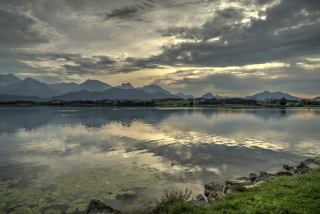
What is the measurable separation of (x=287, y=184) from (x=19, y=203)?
87.1 feet

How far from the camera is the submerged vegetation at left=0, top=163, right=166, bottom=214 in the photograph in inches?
722

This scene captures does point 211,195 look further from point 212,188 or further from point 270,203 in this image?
point 270,203

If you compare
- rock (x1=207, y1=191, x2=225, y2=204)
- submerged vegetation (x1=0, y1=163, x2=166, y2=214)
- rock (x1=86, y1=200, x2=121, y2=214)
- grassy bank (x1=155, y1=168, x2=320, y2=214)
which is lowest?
submerged vegetation (x1=0, y1=163, x2=166, y2=214)

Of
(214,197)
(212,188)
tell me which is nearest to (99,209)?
(214,197)

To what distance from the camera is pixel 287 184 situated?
18.0 meters

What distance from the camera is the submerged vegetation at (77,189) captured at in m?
18.3

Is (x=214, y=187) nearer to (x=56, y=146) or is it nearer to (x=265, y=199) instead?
(x=265, y=199)

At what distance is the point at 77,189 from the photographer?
21828mm

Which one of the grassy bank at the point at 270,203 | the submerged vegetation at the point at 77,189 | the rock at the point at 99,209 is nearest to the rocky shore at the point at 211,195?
the rock at the point at 99,209

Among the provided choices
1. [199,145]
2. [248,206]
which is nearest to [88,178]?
[248,206]

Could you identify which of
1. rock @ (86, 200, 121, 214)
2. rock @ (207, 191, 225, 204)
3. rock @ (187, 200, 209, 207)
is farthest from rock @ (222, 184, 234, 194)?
rock @ (86, 200, 121, 214)

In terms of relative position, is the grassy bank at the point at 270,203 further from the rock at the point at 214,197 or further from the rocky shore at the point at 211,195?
the rocky shore at the point at 211,195

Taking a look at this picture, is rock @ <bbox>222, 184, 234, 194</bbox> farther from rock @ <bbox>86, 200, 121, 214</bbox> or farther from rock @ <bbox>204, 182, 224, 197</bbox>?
rock @ <bbox>86, 200, 121, 214</bbox>

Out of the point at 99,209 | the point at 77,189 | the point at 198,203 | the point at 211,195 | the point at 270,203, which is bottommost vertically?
the point at 77,189
